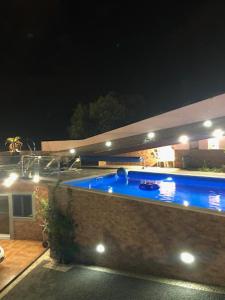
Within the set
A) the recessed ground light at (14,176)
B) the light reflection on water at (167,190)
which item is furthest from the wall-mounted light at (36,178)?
the light reflection on water at (167,190)

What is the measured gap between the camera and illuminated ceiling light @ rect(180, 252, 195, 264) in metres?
10.1

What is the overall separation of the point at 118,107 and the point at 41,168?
15.9 meters

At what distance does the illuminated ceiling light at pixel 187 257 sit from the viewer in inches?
398

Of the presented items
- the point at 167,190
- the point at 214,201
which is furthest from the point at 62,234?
the point at 214,201

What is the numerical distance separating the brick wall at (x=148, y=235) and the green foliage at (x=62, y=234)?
0.24 m

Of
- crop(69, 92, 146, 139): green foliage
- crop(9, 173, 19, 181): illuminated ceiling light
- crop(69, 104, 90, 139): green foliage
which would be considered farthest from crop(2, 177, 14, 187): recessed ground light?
crop(69, 104, 90, 139): green foliage

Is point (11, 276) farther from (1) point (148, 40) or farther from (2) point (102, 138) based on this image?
(1) point (148, 40)

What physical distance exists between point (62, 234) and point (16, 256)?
9.43 ft

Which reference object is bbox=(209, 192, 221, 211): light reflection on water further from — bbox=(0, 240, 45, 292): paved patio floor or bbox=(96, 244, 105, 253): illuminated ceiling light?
bbox=(0, 240, 45, 292): paved patio floor

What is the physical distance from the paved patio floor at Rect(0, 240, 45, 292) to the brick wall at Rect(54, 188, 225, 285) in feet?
8.10

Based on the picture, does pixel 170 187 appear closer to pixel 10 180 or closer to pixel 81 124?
pixel 10 180

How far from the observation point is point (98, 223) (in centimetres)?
1240

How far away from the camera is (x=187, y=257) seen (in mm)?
10148

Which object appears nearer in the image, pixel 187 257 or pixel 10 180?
pixel 187 257
